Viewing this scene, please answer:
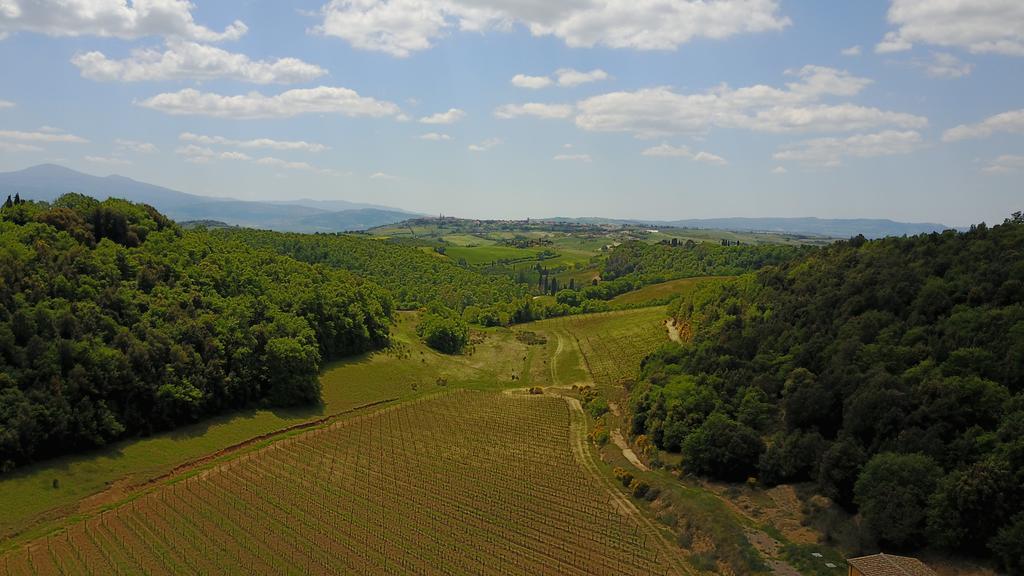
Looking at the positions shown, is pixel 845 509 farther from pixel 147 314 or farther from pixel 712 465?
pixel 147 314

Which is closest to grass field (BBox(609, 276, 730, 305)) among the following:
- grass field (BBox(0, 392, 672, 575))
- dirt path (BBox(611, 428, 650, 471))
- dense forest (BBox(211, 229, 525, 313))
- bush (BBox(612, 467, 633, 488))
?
dense forest (BBox(211, 229, 525, 313))

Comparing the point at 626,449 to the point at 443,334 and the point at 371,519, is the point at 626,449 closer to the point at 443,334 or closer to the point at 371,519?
the point at 371,519

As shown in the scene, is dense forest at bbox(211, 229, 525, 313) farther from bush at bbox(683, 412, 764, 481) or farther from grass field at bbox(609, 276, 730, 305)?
bush at bbox(683, 412, 764, 481)

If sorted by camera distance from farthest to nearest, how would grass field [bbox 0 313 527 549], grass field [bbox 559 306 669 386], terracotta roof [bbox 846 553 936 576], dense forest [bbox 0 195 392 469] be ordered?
grass field [bbox 559 306 669 386]
dense forest [bbox 0 195 392 469]
grass field [bbox 0 313 527 549]
terracotta roof [bbox 846 553 936 576]

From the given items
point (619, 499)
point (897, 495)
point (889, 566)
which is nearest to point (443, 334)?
point (619, 499)

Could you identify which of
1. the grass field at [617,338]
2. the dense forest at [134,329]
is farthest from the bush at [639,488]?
the dense forest at [134,329]

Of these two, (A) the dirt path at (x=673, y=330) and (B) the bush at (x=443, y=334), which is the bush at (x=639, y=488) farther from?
(B) the bush at (x=443, y=334)
